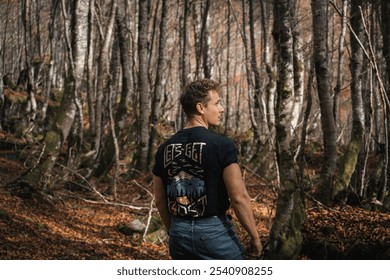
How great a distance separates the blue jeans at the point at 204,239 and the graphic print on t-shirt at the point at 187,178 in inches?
2.6

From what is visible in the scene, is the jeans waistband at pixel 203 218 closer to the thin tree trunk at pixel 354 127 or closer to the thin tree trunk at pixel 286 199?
the thin tree trunk at pixel 286 199

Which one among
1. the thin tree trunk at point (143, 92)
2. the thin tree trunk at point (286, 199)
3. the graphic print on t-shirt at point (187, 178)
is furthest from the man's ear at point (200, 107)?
the thin tree trunk at point (143, 92)

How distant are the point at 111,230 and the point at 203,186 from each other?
542cm

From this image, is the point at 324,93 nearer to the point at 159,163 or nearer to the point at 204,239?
the point at 159,163

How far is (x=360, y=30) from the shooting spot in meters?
10.1

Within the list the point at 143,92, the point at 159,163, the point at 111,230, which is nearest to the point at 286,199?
the point at 159,163

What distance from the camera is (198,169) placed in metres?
3.02

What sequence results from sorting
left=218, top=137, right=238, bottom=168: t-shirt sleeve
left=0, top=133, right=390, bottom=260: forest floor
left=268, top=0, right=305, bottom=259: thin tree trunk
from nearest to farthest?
left=218, top=137, right=238, bottom=168: t-shirt sleeve < left=268, top=0, right=305, bottom=259: thin tree trunk < left=0, top=133, right=390, bottom=260: forest floor

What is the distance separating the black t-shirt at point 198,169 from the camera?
299cm

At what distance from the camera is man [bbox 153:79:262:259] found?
2994 millimetres

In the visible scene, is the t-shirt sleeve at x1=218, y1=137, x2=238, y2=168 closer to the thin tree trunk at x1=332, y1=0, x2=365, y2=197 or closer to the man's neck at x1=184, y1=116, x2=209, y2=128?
the man's neck at x1=184, y1=116, x2=209, y2=128

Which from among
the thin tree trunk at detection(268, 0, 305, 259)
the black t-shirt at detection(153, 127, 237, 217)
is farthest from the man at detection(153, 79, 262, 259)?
the thin tree trunk at detection(268, 0, 305, 259)
